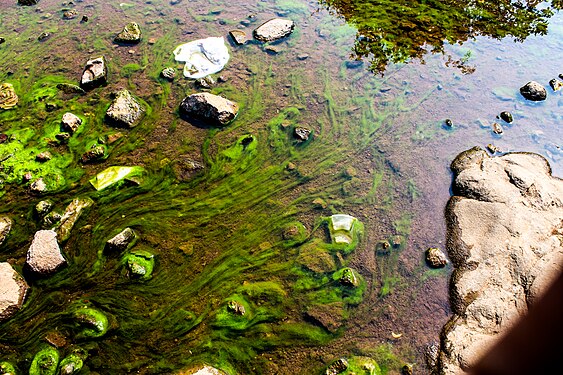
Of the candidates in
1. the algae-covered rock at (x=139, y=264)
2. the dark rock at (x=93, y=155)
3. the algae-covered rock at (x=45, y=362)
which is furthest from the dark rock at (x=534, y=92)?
the algae-covered rock at (x=45, y=362)

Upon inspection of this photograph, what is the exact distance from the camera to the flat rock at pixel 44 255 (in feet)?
13.1

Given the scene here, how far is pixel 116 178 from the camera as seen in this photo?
490cm

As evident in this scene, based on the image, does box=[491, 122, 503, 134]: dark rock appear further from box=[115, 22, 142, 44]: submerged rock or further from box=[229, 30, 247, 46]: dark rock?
box=[115, 22, 142, 44]: submerged rock

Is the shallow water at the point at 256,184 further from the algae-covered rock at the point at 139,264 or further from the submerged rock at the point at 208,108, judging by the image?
the submerged rock at the point at 208,108

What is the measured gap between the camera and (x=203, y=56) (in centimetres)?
688

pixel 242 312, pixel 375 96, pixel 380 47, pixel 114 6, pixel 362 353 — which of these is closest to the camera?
pixel 362 353

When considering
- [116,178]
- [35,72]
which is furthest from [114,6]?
[116,178]

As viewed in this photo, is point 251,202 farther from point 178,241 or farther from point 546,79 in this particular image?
point 546,79

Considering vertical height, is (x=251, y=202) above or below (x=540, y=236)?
below

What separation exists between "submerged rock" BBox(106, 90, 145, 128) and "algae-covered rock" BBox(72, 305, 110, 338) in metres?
2.95

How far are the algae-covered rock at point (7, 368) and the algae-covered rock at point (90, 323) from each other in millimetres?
598

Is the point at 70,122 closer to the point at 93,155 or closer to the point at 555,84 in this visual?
the point at 93,155

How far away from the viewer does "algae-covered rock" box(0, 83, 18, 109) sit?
5891 millimetres

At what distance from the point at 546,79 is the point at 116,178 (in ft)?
25.1
